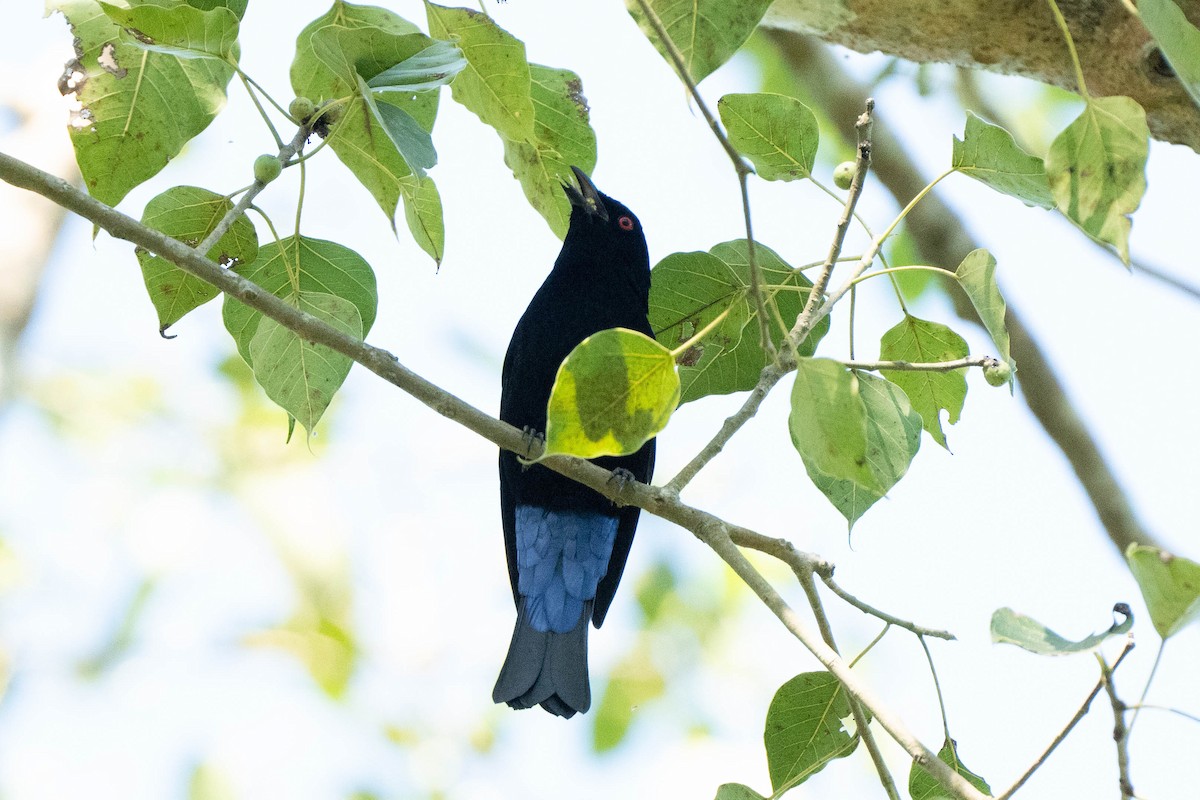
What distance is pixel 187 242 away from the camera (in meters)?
2.67

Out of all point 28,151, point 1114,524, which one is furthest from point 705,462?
point 28,151

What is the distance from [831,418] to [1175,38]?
804mm

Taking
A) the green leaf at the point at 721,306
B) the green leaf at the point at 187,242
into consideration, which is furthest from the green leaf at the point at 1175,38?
the green leaf at the point at 187,242

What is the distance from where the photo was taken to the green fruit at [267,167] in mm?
2287

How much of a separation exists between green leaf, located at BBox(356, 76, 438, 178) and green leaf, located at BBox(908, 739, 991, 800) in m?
1.43

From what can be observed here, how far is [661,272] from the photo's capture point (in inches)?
105

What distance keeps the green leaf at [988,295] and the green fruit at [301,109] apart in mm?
1361

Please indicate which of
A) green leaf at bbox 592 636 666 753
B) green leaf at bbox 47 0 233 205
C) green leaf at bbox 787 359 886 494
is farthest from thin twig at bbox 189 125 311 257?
green leaf at bbox 592 636 666 753

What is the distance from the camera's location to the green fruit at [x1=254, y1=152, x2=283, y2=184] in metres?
2.29

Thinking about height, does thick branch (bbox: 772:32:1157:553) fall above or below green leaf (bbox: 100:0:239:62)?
below

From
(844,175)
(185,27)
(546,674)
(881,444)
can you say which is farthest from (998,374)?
(546,674)

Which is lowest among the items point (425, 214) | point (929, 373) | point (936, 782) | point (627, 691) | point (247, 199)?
point (627, 691)

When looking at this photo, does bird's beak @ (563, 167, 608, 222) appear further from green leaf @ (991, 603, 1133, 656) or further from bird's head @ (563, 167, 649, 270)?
green leaf @ (991, 603, 1133, 656)

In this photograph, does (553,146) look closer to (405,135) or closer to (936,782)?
(405,135)
